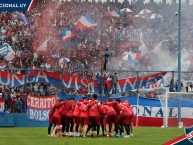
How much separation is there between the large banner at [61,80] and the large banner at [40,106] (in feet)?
3.32

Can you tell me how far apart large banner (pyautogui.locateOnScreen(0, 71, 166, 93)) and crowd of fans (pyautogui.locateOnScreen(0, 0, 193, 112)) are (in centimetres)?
48

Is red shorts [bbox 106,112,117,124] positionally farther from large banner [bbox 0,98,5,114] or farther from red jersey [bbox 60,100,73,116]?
large banner [bbox 0,98,5,114]

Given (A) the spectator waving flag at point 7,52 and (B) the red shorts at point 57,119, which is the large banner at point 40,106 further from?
(B) the red shorts at point 57,119

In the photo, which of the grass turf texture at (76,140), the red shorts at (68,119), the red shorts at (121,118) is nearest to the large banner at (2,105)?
the grass turf texture at (76,140)

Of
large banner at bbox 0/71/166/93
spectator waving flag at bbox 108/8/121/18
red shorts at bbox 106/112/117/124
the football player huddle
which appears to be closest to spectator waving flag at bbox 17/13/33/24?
spectator waving flag at bbox 108/8/121/18

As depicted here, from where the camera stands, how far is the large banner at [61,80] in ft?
117

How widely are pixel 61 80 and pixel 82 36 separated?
14.6 metres

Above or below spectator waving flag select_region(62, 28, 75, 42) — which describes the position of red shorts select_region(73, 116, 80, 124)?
below

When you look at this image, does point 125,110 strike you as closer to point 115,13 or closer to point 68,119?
point 68,119

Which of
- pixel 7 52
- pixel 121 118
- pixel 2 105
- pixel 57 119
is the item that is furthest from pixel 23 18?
pixel 121 118

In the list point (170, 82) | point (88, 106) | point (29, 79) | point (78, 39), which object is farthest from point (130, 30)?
point (88, 106)

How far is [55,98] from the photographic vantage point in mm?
36000

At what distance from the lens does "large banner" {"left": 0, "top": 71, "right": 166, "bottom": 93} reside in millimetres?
35812

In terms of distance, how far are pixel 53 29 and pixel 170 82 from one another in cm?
1489
